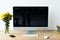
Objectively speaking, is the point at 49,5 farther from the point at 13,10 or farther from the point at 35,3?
the point at 13,10

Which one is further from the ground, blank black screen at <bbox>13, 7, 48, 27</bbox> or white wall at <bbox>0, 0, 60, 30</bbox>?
white wall at <bbox>0, 0, 60, 30</bbox>

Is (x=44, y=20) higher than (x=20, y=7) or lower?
lower

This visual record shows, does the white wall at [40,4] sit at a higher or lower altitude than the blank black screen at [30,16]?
higher

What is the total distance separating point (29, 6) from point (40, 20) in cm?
37

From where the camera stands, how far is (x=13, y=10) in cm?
254

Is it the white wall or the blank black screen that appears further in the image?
the white wall

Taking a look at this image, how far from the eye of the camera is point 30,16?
8.45 feet

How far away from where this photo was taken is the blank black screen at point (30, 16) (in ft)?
8.40

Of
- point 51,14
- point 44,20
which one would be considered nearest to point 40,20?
point 44,20

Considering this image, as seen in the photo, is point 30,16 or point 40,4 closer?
point 30,16

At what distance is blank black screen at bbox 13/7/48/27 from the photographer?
2.56 metres

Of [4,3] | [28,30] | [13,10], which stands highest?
[4,3]

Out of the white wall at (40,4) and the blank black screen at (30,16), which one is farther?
the white wall at (40,4)

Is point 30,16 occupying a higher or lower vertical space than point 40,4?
lower
